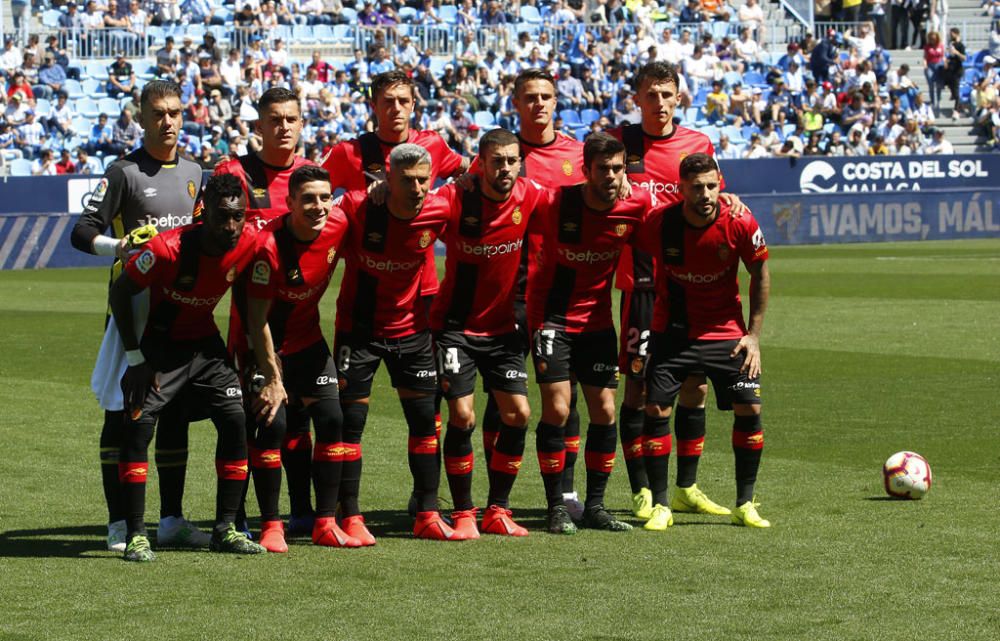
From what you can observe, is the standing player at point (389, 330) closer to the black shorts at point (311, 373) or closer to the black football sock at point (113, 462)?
the black shorts at point (311, 373)

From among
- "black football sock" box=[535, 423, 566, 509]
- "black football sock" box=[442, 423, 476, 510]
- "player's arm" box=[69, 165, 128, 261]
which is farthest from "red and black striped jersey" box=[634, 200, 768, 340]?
"player's arm" box=[69, 165, 128, 261]

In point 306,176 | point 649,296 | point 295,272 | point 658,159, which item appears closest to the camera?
point 306,176

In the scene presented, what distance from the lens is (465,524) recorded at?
8.30 meters

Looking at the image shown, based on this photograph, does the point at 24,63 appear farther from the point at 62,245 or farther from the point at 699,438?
the point at 699,438

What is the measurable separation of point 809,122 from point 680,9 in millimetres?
5145

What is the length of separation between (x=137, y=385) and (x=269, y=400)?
623mm

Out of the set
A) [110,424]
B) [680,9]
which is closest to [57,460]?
[110,424]

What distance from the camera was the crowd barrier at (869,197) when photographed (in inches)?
1339

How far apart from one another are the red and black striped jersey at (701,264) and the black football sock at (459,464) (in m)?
1.26

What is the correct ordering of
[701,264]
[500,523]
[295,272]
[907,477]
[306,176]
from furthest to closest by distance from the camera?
1. [907,477]
2. [701,264]
3. [500,523]
4. [295,272]
5. [306,176]

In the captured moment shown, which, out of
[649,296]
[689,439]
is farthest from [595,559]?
[649,296]

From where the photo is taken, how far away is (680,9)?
4069cm

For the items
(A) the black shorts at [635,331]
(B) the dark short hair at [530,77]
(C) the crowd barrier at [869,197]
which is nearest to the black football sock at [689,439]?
(A) the black shorts at [635,331]

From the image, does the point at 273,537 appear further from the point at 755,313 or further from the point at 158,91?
the point at 755,313
